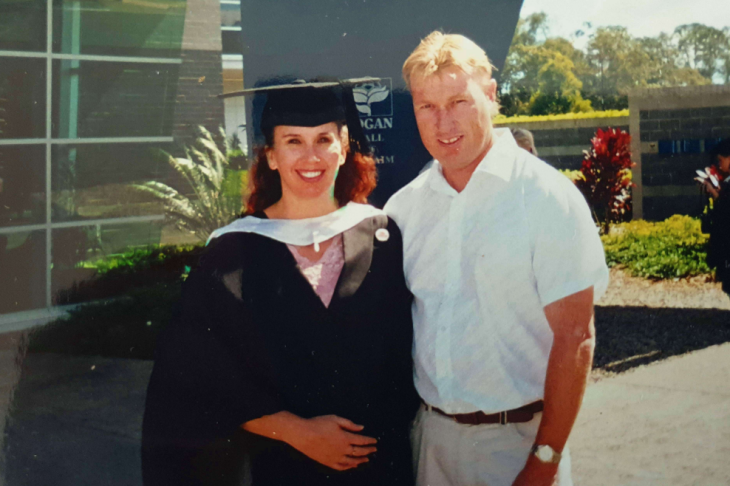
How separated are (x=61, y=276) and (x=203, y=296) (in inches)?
78.4

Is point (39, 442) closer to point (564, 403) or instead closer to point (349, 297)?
point (349, 297)

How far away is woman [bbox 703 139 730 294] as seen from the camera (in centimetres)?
429

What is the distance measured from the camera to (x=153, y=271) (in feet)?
11.2

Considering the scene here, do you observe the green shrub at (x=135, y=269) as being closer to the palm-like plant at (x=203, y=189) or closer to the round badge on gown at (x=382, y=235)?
the palm-like plant at (x=203, y=189)

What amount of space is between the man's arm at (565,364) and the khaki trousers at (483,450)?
0.08 meters

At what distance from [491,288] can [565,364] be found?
0.79ft

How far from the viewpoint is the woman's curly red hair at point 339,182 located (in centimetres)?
191

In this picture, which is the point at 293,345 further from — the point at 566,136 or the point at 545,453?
the point at 566,136

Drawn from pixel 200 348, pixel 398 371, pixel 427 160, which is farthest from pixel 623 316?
pixel 200 348

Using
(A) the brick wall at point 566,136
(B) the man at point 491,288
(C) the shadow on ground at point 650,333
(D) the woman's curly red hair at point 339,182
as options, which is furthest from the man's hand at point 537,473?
(C) the shadow on ground at point 650,333

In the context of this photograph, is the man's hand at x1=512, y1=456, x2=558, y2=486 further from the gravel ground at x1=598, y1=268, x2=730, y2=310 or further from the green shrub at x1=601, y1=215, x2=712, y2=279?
the gravel ground at x1=598, y1=268, x2=730, y2=310

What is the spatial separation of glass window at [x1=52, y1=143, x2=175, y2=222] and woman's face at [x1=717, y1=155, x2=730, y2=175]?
11.4ft

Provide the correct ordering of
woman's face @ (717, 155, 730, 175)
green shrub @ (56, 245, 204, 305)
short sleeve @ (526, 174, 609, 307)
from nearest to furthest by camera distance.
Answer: short sleeve @ (526, 174, 609, 307) < green shrub @ (56, 245, 204, 305) < woman's face @ (717, 155, 730, 175)

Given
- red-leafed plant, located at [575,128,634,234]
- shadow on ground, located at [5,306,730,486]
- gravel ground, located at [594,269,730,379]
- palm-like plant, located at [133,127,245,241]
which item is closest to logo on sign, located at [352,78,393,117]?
palm-like plant, located at [133,127,245,241]
